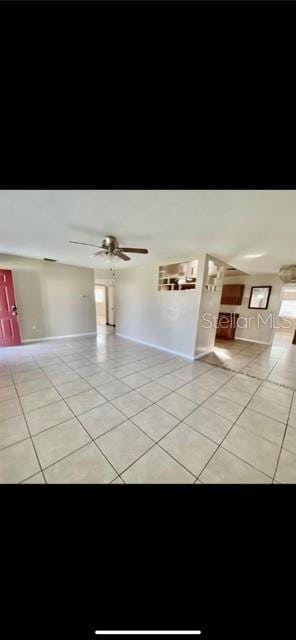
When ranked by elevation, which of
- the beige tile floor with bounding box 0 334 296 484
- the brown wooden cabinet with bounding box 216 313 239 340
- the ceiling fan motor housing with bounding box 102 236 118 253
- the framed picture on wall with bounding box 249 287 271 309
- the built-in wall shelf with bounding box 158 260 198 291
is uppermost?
the ceiling fan motor housing with bounding box 102 236 118 253

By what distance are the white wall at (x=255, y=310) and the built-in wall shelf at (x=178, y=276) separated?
10.3ft

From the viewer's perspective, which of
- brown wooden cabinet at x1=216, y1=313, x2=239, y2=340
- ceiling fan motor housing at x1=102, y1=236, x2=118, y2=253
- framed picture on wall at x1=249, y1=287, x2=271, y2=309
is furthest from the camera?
brown wooden cabinet at x1=216, y1=313, x2=239, y2=340

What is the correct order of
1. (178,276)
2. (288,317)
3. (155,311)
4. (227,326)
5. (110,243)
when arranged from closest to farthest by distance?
(110,243) → (178,276) → (155,311) → (227,326) → (288,317)

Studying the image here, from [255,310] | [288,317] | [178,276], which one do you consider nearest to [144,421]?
[178,276]

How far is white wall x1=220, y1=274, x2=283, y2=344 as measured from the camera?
17.9 feet

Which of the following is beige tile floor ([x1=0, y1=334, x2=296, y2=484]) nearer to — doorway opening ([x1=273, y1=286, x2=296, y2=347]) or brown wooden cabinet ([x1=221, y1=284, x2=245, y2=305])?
brown wooden cabinet ([x1=221, y1=284, x2=245, y2=305])

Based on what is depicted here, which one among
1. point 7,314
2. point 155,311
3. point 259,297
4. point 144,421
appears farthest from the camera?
point 259,297

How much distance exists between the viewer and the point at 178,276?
4098 mm

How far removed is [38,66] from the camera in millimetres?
557

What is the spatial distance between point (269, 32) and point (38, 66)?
0.69 m

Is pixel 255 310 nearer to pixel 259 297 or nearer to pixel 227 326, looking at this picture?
pixel 259 297

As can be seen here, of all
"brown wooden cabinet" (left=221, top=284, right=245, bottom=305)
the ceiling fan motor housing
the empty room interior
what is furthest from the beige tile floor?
"brown wooden cabinet" (left=221, top=284, right=245, bottom=305)

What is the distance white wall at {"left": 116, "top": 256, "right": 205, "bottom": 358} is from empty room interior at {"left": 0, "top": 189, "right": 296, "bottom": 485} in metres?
0.03

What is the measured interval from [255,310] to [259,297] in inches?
16.8
